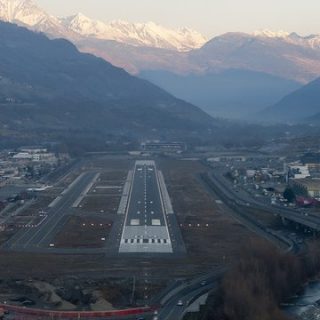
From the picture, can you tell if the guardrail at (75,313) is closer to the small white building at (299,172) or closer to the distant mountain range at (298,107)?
the small white building at (299,172)

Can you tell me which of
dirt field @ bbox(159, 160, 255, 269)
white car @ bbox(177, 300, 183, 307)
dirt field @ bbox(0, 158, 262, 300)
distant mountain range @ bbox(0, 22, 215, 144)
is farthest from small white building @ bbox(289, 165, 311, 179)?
distant mountain range @ bbox(0, 22, 215, 144)

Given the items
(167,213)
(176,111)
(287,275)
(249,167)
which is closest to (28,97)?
(176,111)

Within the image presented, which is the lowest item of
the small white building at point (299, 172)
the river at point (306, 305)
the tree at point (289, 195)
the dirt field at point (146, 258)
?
the river at point (306, 305)

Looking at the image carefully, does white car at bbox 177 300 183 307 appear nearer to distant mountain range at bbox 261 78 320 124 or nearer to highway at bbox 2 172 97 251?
highway at bbox 2 172 97 251

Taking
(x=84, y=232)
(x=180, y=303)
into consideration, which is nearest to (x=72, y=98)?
(x=84, y=232)

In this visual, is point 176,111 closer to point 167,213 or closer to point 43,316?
point 167,213

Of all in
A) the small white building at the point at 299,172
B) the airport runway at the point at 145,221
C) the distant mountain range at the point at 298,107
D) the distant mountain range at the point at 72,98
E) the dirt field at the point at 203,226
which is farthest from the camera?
the distant mountain range at the point at 298,107

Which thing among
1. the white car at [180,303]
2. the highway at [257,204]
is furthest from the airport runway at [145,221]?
the white car at [180,303]
